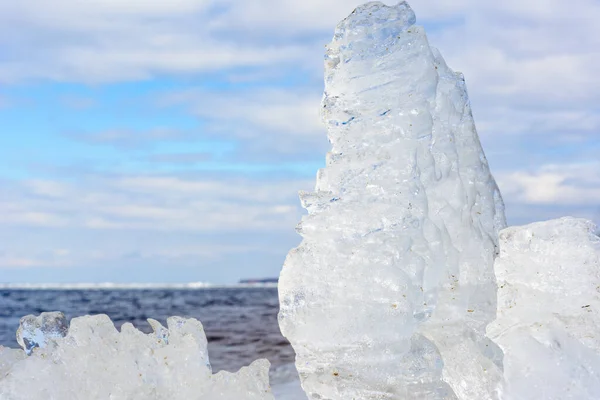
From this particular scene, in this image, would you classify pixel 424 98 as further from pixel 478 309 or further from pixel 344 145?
pixel 478 309

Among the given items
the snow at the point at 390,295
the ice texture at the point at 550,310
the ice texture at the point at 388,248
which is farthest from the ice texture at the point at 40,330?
the ice texture at the point at 550,310

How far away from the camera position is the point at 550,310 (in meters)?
3.30

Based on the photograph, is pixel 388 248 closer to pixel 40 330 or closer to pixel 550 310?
pixel 550 310

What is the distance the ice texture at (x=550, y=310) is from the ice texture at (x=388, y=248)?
0.23m

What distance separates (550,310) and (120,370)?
185 cm

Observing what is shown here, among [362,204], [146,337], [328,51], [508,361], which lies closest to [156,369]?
[146,337]

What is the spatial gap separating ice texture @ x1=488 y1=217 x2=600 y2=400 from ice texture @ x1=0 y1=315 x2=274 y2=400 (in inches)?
43.8

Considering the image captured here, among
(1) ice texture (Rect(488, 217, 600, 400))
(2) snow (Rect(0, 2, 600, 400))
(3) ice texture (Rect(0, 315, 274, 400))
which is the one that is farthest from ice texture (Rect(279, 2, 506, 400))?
(3) ice texture (Rect(0, 315, 274, 400))

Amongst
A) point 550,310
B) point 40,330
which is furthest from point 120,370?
point 550,310

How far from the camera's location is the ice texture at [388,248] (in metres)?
3.46

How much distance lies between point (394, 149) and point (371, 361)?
3.27 ft

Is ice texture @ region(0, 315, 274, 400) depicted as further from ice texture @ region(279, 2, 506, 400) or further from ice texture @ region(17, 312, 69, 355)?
ice texture @ region(279, 2, 506, 400)

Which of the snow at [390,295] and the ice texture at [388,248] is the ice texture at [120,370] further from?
the ice texture at [388,248]

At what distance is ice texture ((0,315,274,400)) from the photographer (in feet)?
10.4
